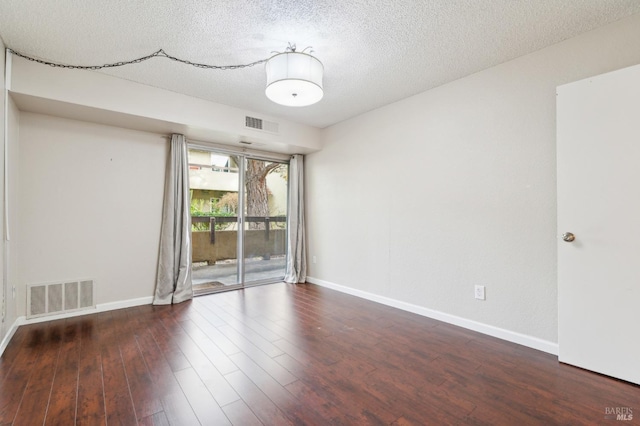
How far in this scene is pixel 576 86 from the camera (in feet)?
7.32

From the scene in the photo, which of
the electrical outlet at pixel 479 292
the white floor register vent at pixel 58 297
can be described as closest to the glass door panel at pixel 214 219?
the white floor register vent at pixel 58 297

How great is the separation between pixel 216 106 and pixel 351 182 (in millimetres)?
2113

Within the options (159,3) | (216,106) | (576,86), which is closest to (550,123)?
(576,86)

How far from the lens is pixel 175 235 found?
385 centimetres

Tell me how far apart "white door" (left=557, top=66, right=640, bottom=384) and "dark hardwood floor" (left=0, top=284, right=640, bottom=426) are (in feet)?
0.72

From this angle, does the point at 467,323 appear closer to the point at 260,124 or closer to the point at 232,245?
the point at 232,245

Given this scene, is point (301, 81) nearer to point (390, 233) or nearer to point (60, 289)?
point (390, 233)

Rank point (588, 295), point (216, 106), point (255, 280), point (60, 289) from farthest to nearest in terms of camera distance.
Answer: point (255, 280) → point (216, 106) → point (60, 289) → point (588, 295)

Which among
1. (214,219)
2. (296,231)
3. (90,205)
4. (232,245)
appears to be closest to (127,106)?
(90,205)

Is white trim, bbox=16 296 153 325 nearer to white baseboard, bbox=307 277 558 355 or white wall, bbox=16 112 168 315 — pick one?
white wall, bbox=16 112 168 315

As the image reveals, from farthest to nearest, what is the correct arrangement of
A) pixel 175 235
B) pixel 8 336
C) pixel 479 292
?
1. pixel 175 235
2. pixel 479 292
3. pixel 8 336

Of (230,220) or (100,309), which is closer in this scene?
(100,309)

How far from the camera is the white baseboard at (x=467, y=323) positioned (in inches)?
96.6

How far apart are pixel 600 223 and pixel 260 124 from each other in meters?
3.76
